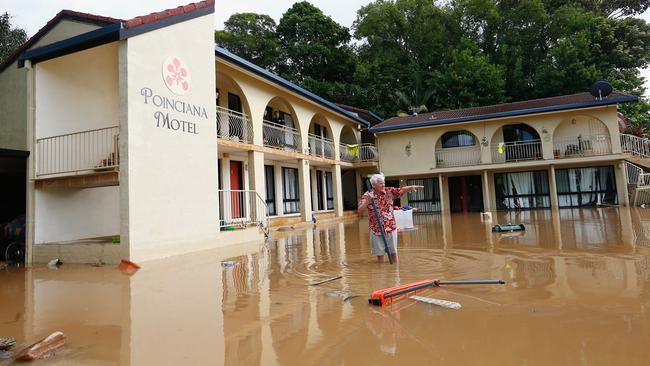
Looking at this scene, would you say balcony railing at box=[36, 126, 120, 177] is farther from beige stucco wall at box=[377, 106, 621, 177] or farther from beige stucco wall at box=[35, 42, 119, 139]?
beige stucco wall at box=[377, 106, 621, 177]

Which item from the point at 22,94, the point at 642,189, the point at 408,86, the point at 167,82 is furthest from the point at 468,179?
the point at 22,94

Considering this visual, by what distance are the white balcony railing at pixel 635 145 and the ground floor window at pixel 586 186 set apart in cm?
116

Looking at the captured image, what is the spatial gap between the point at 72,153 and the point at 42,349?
287 inches

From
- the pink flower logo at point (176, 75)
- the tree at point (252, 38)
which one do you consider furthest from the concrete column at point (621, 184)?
the tree at point (252, 38)

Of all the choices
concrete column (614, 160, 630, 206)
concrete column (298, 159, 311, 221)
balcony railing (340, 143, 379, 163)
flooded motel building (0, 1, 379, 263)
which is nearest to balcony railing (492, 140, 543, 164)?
concrete column (614, 160, 630, 206)

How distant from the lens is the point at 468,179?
22.6 meters

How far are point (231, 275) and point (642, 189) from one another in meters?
18.6

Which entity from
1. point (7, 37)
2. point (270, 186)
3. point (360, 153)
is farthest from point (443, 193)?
point (7, 37)

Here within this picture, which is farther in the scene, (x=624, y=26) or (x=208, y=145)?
(x=624, y=26)

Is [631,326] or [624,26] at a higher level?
[624,26]

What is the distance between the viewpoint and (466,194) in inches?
884

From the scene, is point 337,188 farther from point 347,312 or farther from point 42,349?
point 42,349

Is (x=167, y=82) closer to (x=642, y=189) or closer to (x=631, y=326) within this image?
(x=631, y=326)

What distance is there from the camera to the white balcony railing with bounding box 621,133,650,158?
18.8m
